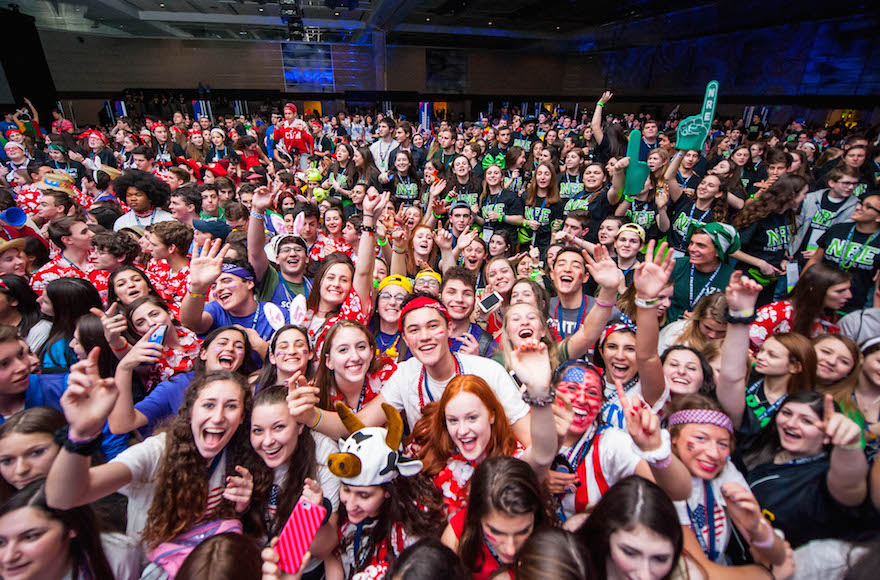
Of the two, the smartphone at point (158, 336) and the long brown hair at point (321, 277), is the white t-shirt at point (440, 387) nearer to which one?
the long brown hair at point (321, 277)

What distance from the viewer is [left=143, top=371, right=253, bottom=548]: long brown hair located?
1.72 meters

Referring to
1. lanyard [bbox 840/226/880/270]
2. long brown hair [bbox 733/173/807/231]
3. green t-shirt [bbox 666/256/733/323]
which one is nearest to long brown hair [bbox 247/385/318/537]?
green t-shirt [bbox 666/256/733/323]

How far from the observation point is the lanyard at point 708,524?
67.6 inches

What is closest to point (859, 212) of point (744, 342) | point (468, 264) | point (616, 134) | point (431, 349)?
point (744, 342)

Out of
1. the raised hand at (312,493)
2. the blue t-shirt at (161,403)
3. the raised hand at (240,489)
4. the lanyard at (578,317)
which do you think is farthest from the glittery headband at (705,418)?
the blue t-shirt at (161,403)

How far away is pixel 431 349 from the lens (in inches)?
86.8

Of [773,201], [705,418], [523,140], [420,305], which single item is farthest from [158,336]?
[523,140]

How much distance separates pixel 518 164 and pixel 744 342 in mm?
6464

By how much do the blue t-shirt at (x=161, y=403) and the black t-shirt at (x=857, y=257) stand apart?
5.04 m

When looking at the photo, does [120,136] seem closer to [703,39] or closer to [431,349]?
[431,349]

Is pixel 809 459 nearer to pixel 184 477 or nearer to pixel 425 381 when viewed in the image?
pixel 425 381

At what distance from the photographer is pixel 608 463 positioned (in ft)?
5.84

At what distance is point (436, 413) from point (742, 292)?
5.36 feet

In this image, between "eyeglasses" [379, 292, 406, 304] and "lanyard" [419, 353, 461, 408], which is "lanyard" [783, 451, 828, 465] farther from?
"eyeglasses" [379, 292, 406, 304]
